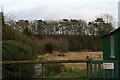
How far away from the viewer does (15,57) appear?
28.6 ft

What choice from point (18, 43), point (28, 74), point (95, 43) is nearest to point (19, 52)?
point (18, 43)

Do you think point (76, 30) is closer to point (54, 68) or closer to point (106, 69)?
point (54, 68)

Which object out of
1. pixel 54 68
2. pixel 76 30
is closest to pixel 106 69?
pixel 54 68

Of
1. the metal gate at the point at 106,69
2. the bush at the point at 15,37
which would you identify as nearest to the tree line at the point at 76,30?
the bush at the point at 15,37

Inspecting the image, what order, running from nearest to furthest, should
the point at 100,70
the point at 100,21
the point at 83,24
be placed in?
the point at 100,70 < the point at 100,21 < the point at 83,24

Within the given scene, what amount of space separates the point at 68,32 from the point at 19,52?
3105 cm

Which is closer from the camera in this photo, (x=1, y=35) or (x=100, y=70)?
(x=100, y=70)

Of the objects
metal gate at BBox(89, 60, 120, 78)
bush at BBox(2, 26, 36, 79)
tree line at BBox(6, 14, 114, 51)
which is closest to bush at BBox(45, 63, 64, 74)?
bush at BBox(2, 26, 36, 79)

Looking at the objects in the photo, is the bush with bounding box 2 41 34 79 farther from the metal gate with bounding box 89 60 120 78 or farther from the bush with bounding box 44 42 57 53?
the bush with bounding box 44 42 57 53

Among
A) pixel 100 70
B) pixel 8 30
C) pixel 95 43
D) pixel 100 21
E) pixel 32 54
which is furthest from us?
pixel 100 21

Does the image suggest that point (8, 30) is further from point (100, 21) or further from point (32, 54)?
point (100, 21)

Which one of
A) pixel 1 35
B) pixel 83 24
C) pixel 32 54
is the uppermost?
pixel 83 24

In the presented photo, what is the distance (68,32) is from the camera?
1558 inches

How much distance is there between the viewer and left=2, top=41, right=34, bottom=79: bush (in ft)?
27.5
